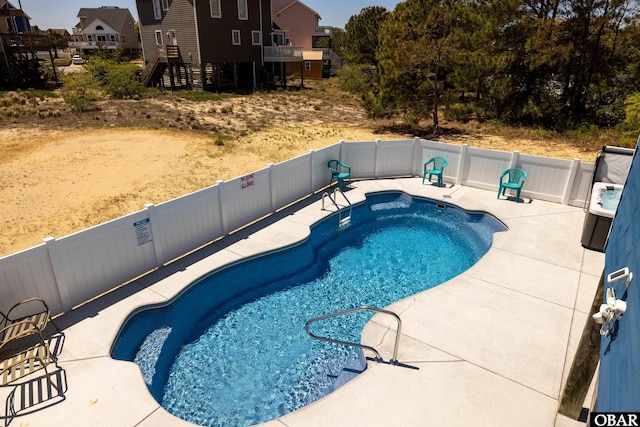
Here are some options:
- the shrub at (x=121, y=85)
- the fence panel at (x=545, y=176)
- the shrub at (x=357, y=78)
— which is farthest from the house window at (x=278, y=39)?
the fence panel at (x=545, y=176)

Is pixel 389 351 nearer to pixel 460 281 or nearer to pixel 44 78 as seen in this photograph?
pixel 460 281

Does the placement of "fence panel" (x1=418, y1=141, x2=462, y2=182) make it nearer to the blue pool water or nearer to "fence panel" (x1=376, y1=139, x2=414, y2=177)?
"fence panel" (x1=376, y1=139, x2=414, y2=177)

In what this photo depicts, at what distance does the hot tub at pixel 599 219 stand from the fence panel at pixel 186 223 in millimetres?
10320

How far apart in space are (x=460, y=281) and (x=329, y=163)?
7.54m

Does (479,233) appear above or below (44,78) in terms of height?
below

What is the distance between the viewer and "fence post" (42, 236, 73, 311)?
25.6 ft

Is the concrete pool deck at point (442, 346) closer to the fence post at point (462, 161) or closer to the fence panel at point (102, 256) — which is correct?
the fence panel at point (102, 256)

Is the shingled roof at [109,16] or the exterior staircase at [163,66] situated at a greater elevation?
the shingled roof at [109,16]

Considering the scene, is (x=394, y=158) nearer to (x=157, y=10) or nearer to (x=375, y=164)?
(x=375, y=164)

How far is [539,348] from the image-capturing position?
771 cm

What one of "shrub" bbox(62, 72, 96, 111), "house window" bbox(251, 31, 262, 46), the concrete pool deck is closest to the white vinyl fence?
the concrete pool deck

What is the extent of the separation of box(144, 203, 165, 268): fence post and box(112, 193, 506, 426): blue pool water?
4.08ft

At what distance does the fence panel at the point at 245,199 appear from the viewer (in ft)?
38.3

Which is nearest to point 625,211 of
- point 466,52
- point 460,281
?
point 460,281
